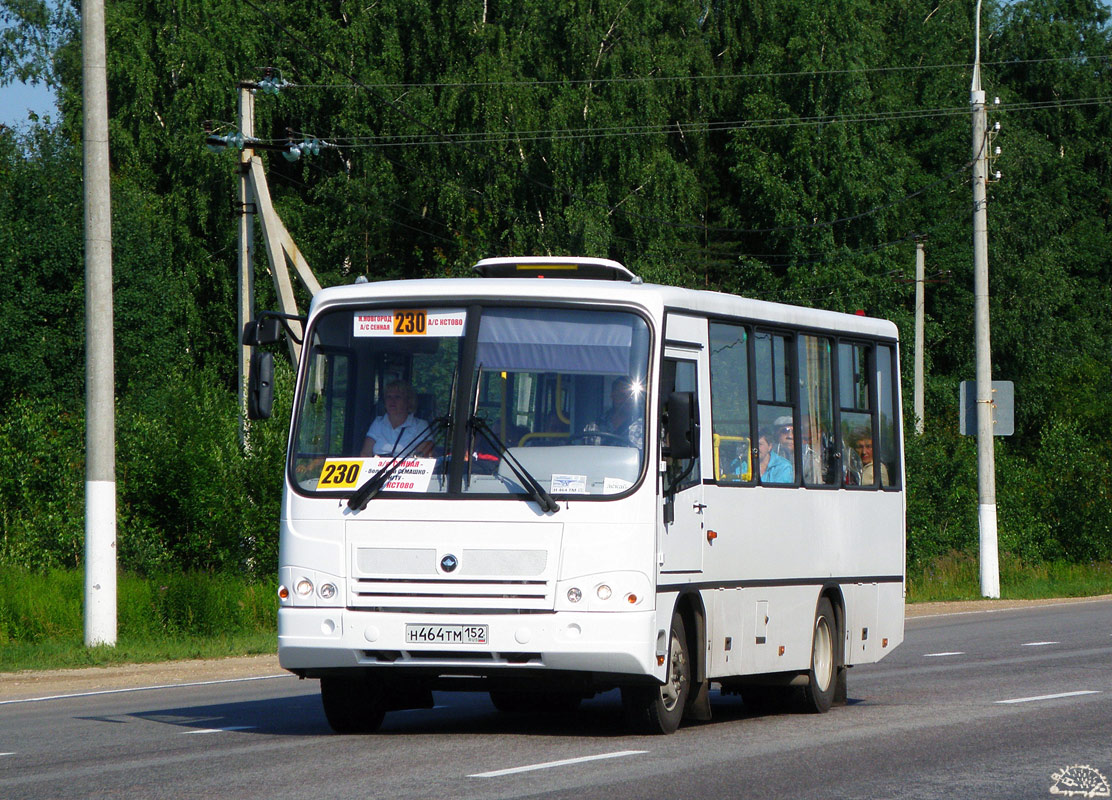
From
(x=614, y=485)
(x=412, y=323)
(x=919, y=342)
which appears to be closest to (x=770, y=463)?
(x=614, y=485)

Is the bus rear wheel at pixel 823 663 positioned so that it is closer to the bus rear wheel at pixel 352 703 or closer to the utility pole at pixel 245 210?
the bus rear wheel at pixel 352 703

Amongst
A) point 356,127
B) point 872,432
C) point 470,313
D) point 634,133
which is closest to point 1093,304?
point 634,133

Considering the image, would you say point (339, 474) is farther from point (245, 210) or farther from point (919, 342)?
point (919, 342)

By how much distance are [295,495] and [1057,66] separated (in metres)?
66.4

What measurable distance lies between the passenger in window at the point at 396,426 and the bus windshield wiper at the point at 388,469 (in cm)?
2

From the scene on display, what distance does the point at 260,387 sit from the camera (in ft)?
38.1

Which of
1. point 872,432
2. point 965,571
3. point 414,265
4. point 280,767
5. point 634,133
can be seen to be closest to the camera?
point 280,767

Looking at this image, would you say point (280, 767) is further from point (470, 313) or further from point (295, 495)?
point (470, 313)

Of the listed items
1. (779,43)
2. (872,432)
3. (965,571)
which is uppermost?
(779,43)

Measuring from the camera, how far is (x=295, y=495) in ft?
38.4

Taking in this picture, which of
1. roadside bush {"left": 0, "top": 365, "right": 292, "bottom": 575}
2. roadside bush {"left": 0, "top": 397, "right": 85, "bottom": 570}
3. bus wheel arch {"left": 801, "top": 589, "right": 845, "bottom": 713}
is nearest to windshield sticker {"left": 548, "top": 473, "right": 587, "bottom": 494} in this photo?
bus wheel arch {"left": 801, "top": 589, "right": 845, "bottom": 713}

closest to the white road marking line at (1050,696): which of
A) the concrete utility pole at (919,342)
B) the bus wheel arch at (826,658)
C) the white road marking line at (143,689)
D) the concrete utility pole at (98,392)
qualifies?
the bus wheel arch at (826,658)

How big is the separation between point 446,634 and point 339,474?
1.30m

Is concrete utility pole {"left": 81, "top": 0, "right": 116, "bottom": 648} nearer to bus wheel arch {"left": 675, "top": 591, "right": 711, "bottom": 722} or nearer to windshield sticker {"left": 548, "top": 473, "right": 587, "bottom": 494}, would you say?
bus wheel arch {"left": 675, "top": 591, "right": 711, "bottom": 722}
